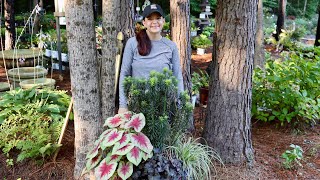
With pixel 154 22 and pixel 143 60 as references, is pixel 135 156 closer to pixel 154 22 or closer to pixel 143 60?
pixel 143 60

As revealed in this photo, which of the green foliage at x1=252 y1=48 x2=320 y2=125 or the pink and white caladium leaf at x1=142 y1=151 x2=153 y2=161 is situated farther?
the green foliage at x1=252 y1=48 x2=320 y2=125

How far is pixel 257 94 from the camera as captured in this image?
4316 mm

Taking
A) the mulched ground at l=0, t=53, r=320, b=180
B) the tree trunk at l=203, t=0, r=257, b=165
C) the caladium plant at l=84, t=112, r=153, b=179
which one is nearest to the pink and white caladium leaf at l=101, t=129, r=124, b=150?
the caladium plant at l=84, t=112, r=153, b=179

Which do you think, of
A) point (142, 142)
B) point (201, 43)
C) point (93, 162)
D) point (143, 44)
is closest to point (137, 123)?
point (142, 142)

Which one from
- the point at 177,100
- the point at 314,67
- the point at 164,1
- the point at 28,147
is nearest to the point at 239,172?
the point at 177,100

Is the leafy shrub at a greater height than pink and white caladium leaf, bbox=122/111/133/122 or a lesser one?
lesser

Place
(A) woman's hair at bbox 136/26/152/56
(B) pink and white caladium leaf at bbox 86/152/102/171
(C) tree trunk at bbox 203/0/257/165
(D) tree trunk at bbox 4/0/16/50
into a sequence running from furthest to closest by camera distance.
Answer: (D) tree trunk at bbox 4/0/16/50 → (C) tree trunk at bbox 203/0/257/165 → (A) woman's hair at bbox 136/26/152/56 → (B) pink and white caladium leaf at bbox 86/152/102/171

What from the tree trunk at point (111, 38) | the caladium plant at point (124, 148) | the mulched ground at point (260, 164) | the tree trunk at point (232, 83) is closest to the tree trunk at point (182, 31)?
the tree trunk at point (232, 83)

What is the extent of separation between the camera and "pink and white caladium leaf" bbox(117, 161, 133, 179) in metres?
2.21

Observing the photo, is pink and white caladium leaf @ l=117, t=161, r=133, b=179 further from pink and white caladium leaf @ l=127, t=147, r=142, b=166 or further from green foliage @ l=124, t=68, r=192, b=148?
green foliage @ l=124, t=68, r=192, b=148

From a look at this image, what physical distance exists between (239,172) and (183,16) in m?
1.96

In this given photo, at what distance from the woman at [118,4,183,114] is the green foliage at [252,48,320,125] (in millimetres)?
2027

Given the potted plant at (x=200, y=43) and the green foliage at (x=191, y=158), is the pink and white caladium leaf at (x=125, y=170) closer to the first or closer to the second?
the green foliage at (x=191, y=158)

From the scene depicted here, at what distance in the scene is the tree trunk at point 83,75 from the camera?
273 cm
